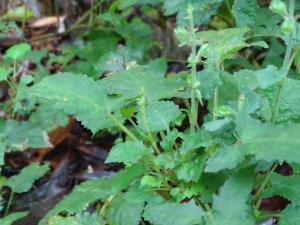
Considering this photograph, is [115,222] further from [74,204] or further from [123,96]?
[123,96]

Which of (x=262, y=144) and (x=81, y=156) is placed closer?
(x=262, y=144)

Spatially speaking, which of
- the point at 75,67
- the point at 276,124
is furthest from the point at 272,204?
the point at 75,67

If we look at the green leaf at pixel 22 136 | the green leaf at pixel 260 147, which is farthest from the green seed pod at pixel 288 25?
the green leaf at pixel 22 136

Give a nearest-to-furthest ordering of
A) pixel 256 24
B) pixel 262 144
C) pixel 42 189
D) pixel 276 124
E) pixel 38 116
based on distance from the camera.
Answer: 1. pixel 262 144
2. pixel 276 124
3. pixel 256 24
4. pixel 42 189
5. pixel 38 116

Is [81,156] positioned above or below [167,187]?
below

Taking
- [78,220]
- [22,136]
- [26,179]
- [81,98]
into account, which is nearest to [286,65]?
[81,98]

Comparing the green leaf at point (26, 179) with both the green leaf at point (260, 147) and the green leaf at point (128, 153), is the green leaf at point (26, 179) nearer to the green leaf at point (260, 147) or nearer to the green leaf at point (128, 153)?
the green leaf at point (128, 153)
